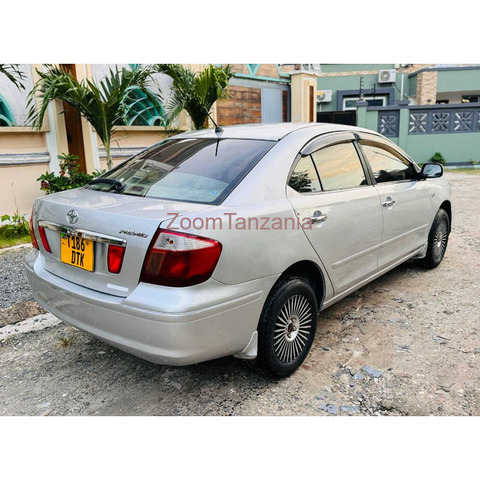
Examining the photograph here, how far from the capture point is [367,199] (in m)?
3.30

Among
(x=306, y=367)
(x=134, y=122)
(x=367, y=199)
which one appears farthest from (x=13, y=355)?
(x=134, y=122)

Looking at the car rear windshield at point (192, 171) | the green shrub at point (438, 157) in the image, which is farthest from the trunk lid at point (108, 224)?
the green shrub at point (438, 157)

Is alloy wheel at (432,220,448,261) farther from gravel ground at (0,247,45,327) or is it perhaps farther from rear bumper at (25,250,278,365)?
gravel ground at (0,247,45,327)

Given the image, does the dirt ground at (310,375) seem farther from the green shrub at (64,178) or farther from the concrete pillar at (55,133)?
the concrete pillar at (55,133)

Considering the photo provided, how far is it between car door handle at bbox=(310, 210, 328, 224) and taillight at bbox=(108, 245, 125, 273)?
1181 mm

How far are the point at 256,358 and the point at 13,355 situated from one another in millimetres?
1864

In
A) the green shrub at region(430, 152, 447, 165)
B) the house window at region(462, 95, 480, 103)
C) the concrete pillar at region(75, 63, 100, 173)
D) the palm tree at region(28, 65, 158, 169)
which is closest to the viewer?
the palm tree at region(28, 65, 158, 169)

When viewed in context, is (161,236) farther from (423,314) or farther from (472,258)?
(472,258)

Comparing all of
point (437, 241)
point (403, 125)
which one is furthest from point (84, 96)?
→ point (403, 125)

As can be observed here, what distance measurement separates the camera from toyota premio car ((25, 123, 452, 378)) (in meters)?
2.14

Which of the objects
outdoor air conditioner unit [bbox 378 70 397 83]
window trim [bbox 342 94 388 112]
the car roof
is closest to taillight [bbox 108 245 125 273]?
the car roof

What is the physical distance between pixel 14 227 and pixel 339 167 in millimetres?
4914

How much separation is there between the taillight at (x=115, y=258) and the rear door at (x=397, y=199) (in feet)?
7.11

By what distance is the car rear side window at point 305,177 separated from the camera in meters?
2.77
